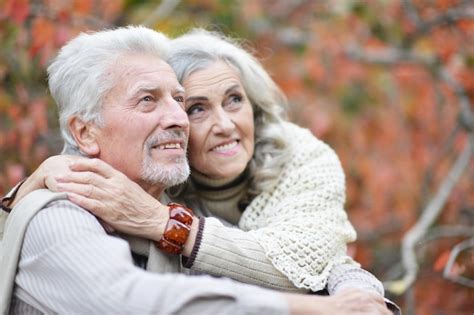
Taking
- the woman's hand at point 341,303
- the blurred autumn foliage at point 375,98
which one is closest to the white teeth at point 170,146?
the woman's hand at point 341,303

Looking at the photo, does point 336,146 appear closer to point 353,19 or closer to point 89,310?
point 353,19

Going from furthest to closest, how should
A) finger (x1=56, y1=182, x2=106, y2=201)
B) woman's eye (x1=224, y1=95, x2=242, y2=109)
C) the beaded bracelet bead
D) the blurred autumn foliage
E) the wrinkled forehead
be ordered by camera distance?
the blurred autumn foliage → woman's eye (x1=224, y1=95, x2=242, y2=109) → the wrinkled forehead → the beaded bracelet bead → finger (x1=56, y1=182, x2=106, y2=201)

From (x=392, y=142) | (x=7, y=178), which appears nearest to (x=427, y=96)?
(x=392, y=142)

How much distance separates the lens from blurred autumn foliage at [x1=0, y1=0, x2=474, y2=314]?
5414 mm

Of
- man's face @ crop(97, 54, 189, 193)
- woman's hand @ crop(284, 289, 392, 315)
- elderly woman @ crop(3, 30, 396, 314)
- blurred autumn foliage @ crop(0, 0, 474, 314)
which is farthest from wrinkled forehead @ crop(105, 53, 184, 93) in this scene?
blurred autumn foliage @ crop(0, 0, 474, 314)

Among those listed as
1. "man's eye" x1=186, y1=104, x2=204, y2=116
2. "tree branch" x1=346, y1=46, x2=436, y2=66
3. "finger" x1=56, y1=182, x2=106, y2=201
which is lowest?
"tree branch" x1=346, y1=46, x2=436, y2=66

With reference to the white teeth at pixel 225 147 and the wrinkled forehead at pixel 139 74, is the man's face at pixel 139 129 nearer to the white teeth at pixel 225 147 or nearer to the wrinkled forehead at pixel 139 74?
the wrinkled forehead at pixel 139 74

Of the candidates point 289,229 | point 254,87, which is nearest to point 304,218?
point 289,229

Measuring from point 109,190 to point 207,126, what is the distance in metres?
0.69

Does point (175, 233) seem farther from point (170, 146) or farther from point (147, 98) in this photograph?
point (147, 98)

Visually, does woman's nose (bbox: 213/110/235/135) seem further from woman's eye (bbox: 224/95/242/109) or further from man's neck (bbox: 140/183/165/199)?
man's neck (bbox: 140/183/165/199)

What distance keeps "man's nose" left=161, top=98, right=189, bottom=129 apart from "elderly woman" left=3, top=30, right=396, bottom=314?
275 millimetres

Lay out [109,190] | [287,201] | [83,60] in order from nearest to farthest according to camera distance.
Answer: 1. [109,190]
2. [83,60]
3. [287,201]

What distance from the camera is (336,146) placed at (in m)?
7.65
